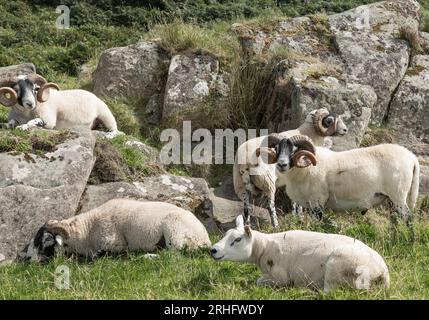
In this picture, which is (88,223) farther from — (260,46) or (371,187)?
(260,46)

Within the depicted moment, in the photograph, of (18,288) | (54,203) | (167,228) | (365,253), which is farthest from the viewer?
(54,203)

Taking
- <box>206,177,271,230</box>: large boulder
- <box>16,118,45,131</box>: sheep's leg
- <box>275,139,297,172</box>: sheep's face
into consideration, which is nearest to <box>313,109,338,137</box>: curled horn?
<box>206,177,271,230</box>: large boulder

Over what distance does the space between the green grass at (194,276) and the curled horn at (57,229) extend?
63 cm

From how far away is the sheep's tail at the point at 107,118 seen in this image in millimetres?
16828

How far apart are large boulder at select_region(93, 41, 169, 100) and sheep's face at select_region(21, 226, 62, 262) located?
7721mm

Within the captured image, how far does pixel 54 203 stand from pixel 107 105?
6158mm

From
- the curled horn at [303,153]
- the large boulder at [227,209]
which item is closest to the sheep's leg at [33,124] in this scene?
the large boulder at [227,209]

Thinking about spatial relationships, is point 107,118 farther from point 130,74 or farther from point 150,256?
point 150,256

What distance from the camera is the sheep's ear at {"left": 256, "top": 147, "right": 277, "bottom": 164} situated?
44.3 ft

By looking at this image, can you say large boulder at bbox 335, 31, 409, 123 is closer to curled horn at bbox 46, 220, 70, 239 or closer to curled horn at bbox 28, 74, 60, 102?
curled horn at bbox 28, 74, 60, 102

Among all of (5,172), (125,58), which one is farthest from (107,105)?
(5,172)

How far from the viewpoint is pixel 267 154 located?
13703 mm

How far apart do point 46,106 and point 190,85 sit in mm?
4171

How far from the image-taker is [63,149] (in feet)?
44.6
